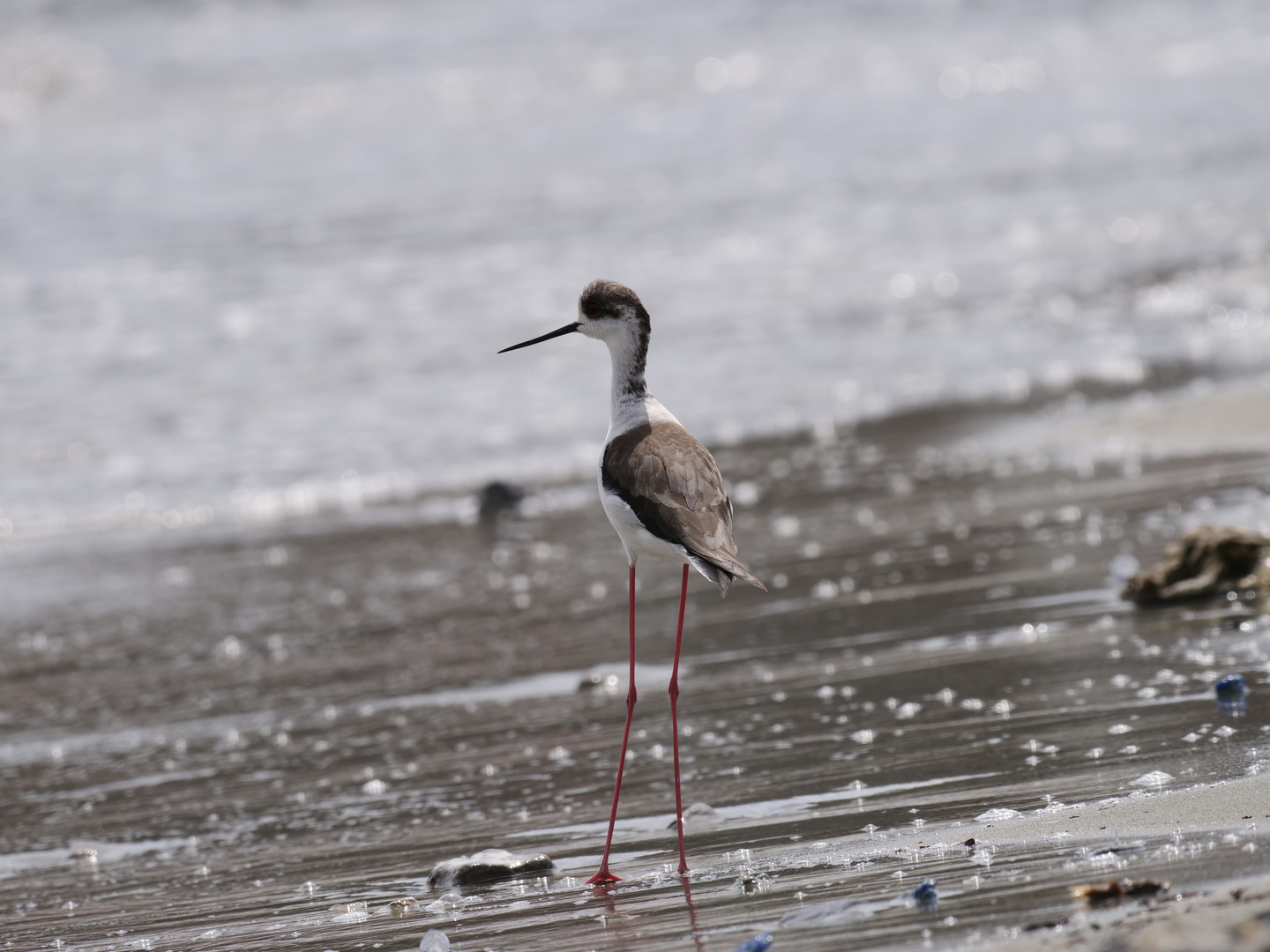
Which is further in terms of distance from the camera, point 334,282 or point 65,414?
point 334,282

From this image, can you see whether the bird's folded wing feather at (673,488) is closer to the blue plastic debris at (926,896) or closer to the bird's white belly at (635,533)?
the bird's white belly at (635,533)

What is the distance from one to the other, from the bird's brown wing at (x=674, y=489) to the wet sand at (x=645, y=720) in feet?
2.59

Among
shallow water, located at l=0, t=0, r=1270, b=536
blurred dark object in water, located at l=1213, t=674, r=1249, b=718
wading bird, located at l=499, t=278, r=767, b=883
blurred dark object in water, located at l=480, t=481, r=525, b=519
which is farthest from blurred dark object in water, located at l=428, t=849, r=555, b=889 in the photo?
shallow water, located at l=0, t=0, r=1270, b=536

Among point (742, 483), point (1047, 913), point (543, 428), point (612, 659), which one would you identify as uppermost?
point (543, 428)

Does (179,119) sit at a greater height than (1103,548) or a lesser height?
greater

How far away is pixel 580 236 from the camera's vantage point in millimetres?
15969

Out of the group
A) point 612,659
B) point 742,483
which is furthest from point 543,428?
point 612,659

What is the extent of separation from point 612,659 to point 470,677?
590mm

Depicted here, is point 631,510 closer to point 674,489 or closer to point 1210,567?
point 674,489

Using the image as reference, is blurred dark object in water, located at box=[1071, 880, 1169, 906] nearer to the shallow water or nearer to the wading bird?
the wading bird

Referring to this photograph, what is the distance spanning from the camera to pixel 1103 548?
693cm

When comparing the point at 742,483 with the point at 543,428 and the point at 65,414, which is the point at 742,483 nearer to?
the point at 543,428

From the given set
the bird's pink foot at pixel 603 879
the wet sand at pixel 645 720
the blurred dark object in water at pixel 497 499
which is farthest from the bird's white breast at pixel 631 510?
the blurred dark object in water at pixel 497 499

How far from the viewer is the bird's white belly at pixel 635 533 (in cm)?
450
